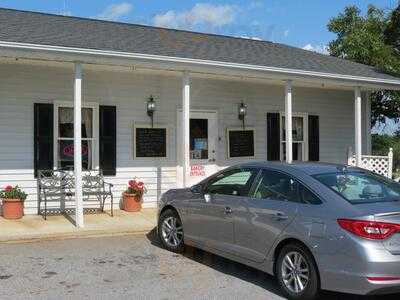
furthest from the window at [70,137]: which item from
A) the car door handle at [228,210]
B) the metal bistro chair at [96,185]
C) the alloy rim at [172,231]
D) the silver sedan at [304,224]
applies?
the car door handle at [228,210]

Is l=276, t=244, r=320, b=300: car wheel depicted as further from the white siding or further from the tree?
the tree

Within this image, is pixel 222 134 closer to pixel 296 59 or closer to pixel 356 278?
pixel 296 59

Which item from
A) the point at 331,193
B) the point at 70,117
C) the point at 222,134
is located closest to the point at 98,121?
the point at 70,117

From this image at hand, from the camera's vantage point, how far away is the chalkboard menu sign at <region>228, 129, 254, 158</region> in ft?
47.3

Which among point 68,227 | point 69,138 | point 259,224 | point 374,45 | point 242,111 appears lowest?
point 68,227

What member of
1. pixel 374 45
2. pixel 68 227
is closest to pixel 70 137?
pixel 68 227

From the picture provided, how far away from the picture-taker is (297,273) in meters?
6.23

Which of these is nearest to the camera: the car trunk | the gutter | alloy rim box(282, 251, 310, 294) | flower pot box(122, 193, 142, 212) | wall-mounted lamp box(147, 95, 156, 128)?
the car trunk

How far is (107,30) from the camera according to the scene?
1357 centimetres

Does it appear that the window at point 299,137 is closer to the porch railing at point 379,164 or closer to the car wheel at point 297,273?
the porch railing at point 379,164

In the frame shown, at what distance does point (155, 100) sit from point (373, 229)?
8330mm

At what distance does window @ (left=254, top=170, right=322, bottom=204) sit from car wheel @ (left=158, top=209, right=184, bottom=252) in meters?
1.77

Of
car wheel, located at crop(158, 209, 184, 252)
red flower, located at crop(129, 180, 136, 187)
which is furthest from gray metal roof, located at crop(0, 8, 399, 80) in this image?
car wheel, located at crop(158, 209, 184, 252)

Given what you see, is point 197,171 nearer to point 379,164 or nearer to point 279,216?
point 379,164
